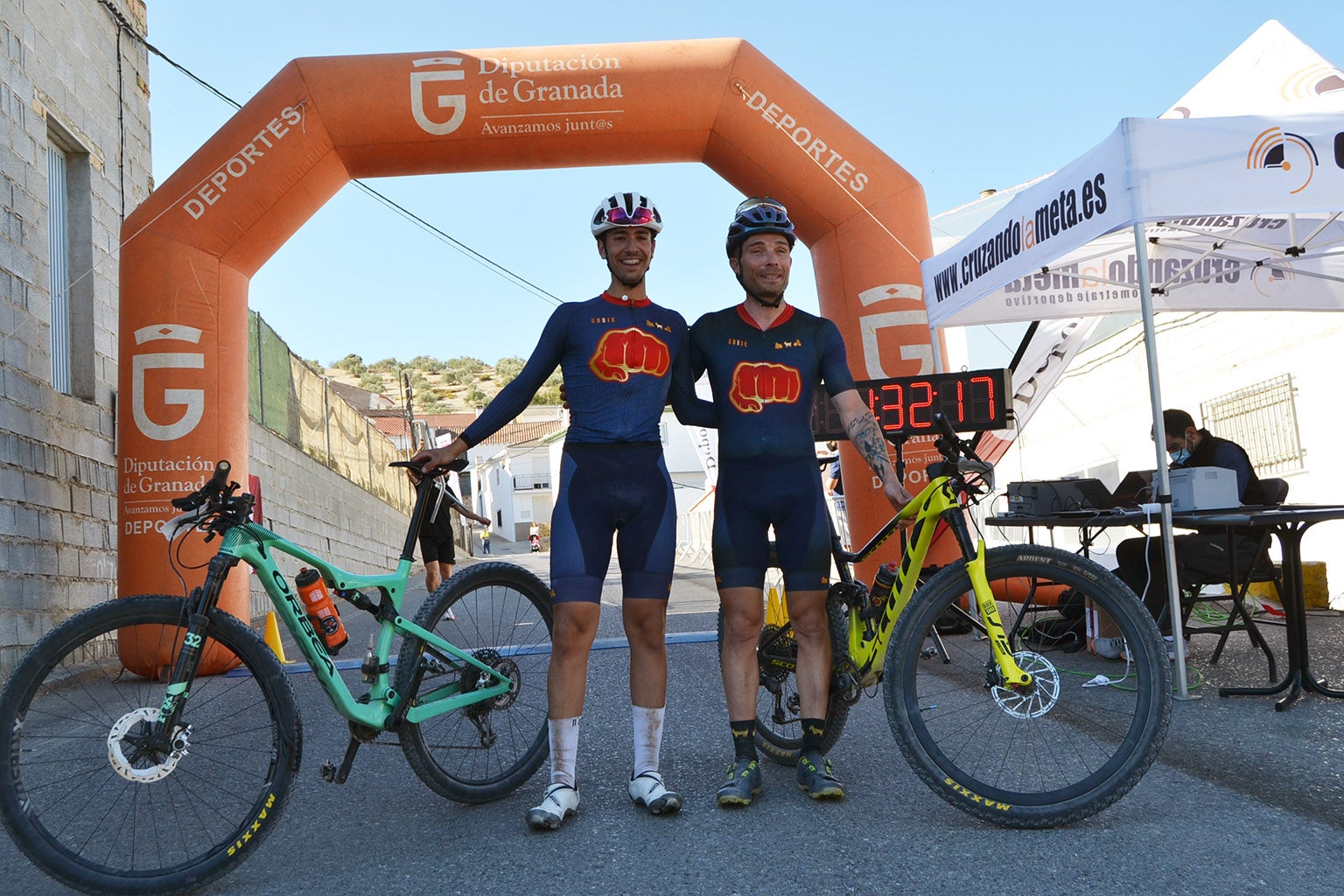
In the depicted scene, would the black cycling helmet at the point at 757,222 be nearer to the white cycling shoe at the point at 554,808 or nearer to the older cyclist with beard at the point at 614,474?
Result: the older cyclist with beard at the point at 614,474

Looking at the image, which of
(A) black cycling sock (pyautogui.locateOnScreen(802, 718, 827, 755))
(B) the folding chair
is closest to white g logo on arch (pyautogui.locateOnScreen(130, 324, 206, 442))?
(A) black cycling sock (pyautogui.locateOnScreen(802, 718, 827, 755))

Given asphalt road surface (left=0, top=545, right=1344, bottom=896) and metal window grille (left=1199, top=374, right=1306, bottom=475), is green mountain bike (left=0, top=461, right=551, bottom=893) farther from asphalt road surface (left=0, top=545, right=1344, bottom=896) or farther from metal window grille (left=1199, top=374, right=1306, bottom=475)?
metal window grille (left=1199, top=374, right=1306, bottom=475)

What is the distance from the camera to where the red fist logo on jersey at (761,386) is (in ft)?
12.9

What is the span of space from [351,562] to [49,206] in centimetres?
1435

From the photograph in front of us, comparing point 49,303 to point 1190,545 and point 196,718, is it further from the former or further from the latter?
point 1190,545

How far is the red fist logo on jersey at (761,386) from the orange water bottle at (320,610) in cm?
154

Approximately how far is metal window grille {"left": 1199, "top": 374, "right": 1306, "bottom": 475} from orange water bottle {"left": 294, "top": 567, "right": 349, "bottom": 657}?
10.2 metres

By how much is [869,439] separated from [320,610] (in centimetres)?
197

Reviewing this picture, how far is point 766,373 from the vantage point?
3.95m

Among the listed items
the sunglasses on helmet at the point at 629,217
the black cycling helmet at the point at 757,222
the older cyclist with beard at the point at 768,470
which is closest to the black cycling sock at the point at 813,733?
the older cyclist with beard at the point at 768,470

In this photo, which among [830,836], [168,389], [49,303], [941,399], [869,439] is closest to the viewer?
[830,836]

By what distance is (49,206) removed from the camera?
8.38 metres

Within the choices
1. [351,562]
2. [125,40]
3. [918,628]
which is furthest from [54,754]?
[351,562]

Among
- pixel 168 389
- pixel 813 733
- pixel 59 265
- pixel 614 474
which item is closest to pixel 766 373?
pixel 614 474
